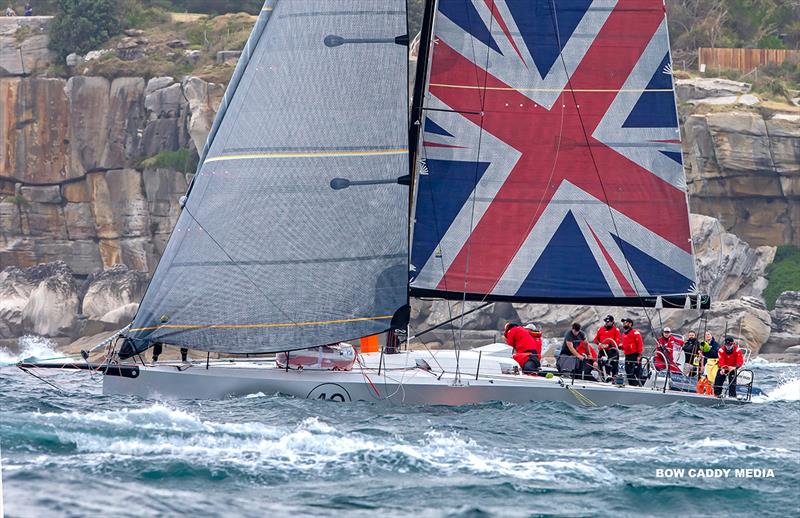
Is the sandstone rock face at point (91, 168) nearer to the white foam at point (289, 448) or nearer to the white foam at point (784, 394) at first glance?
the white foam at point (784, 394)

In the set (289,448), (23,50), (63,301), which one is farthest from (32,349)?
(289,448)

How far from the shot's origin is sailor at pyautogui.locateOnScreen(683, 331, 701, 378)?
21038mm

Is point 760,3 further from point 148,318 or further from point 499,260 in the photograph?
point 148,318

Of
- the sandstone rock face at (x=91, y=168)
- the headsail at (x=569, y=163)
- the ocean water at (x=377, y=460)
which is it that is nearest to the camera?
the ocean water at (x=377, y=460)

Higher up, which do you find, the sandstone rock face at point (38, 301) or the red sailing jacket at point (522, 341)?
the red sailing jacket at point (522, 341)

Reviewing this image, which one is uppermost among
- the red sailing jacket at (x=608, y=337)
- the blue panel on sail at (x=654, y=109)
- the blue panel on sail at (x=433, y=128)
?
the blue panel on sail at (x=654, y=109)

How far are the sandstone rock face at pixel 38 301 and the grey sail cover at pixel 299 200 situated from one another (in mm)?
27768

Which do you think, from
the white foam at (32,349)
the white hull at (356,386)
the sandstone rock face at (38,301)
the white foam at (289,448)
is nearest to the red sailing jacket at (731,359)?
the white hull at (356,386)

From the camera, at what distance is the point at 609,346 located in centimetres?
2069

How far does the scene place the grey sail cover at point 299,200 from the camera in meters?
18.5

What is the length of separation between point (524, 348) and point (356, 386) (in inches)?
127

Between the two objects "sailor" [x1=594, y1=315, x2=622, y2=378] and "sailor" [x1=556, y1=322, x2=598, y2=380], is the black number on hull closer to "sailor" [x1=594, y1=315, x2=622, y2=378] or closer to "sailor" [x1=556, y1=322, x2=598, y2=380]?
"sailor" [x1=556, y1=322, x2=598, y2=380]

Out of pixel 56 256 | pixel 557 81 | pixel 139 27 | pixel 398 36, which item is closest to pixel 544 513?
pixel 398 36

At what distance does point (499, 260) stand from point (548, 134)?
2371mm
